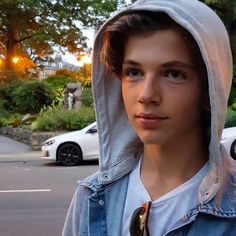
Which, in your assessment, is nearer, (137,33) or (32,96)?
(137,33)

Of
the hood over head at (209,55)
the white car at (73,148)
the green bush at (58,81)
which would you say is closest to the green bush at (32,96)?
the green bush at (58,81)

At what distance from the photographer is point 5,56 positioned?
2856 cm

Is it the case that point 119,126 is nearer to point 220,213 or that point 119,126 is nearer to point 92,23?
point 220,213

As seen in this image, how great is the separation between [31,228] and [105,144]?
15.0 ft

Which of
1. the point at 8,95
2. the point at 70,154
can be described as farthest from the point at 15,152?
the point at 8,95

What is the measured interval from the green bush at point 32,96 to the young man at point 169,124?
19849 mm

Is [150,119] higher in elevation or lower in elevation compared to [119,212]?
higher

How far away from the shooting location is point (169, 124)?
3.57 ft

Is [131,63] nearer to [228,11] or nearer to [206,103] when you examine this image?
[206,103]

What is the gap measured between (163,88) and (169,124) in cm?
8

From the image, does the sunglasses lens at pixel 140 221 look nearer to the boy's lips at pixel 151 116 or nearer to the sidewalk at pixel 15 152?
the boy's lips at pixel 151 116

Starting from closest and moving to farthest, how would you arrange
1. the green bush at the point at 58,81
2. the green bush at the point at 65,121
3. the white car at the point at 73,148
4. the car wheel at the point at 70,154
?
the white car at the point at 73,148 < the car wheel at the point at 70,154 < the green bush at the point at 65,121 < the green bush at the point at 58,81

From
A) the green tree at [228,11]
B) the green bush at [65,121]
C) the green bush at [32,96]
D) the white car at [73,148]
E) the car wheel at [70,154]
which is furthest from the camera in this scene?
the green bush at [32,96]

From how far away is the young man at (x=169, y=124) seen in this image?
1061mm
